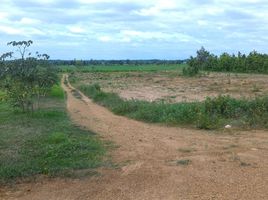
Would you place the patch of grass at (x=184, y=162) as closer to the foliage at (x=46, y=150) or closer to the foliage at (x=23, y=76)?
the foliage at (x=46, y=150)

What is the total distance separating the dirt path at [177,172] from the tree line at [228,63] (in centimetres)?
4042

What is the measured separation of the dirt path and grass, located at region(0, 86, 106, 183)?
49 centimetres

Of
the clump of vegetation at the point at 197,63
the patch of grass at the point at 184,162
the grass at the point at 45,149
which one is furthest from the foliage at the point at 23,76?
the clump of vegetation at the point at 197,63

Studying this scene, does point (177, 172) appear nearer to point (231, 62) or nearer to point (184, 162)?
point (184, 162)

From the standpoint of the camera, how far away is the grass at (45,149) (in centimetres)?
803

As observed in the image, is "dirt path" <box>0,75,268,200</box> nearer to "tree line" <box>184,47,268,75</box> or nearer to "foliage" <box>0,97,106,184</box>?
"foliage" <box>0,97,106,184</box>

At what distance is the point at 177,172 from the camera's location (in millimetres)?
7770

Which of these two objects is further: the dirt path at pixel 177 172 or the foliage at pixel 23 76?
the foliage at pixel 23 76

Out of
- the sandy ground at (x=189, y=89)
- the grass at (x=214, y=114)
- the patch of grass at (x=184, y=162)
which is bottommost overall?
the sandy ground at (x=189, y=89)

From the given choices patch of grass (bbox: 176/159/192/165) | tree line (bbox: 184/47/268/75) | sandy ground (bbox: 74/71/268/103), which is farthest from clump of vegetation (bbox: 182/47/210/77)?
patch of grass (bbox: 176/159/192/165)

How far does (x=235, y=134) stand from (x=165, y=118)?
294cm

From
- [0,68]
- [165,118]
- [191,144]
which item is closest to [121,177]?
[191,144]

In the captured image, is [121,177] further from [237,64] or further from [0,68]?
[237,64]

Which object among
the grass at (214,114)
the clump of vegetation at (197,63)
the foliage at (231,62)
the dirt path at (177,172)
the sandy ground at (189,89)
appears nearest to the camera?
the dirt path at (177,172)
